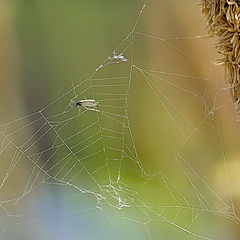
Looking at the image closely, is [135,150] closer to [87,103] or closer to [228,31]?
[87,103]

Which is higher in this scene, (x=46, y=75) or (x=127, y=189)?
(x=46, y=75)

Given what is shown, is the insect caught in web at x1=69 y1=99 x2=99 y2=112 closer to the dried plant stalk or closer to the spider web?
the spider web

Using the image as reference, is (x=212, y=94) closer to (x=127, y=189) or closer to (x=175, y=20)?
(x=175, y=20)

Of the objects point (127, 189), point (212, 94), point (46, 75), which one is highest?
point (46, 75)

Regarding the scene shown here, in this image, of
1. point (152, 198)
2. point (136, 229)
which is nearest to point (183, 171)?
point (152, 198)

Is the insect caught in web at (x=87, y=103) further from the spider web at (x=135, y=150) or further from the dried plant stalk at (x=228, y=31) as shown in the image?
the dried plant stalk at (x=228, y=31)

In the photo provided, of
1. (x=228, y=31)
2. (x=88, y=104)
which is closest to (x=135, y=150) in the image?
(x=88, y=104)
